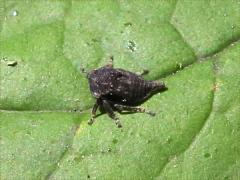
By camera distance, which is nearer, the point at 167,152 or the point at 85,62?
the point at 167,152

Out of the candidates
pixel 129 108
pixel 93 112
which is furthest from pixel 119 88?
pixel 93 112

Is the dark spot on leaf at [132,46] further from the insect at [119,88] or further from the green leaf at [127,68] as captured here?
the insect at [119,88]

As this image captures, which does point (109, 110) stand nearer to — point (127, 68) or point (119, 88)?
point (119, 88)

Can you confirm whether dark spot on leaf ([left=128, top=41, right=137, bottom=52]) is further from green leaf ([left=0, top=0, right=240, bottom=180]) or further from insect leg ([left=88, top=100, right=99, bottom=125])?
insect leg ([left=88, top=100, right=99, bottom=125])

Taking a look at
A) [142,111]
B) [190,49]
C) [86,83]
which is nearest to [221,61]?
[190,49]

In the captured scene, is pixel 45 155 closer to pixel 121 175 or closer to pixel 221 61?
pixel 121 175

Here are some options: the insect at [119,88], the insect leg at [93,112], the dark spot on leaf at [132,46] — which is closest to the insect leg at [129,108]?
the insect at [119,88]
